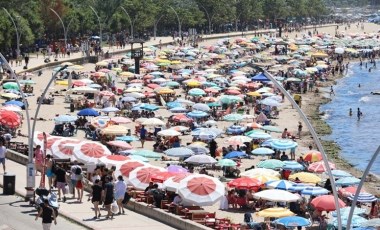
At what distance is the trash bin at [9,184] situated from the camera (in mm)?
28484

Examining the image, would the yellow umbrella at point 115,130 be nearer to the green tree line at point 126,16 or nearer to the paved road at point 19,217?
the paved road at point 19,217

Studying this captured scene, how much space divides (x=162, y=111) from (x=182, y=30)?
80.6 meters

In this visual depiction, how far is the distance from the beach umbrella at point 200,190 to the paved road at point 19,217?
364 cm

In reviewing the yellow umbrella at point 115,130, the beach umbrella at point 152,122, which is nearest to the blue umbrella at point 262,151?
the yellow umbrella at point 115,130

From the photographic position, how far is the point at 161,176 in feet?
98.6

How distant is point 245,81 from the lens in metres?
71.8

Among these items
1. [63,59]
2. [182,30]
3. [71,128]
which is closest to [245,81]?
[63,59]

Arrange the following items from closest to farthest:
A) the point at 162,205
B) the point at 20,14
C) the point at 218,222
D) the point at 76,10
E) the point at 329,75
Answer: the point at 218,222
the point at 162,205
the point at 20,14
the point at 329,75
the point at 76,10

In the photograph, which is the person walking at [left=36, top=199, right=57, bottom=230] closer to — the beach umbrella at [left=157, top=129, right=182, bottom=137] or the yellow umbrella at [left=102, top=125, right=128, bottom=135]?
the yellow umbrella at [left=102, top=125, right=128, bottom=135]

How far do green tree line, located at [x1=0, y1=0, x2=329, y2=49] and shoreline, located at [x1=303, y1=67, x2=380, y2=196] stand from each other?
25.5 meters

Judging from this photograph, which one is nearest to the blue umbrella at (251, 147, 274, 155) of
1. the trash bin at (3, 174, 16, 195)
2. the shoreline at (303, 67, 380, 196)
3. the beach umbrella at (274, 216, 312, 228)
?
the shoreline at (303, 67, 380, 196)

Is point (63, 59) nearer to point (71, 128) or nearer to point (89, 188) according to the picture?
point (71, 128)

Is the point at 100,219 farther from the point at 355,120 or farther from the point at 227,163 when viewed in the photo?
the point at 355,120

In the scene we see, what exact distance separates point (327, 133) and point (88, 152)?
30.3m
